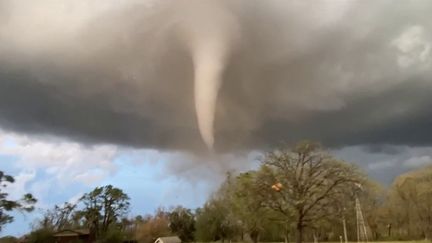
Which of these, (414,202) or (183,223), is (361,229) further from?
(183,223)

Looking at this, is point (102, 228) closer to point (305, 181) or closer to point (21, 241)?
point (21, 241)

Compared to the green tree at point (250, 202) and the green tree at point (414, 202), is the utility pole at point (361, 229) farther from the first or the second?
the green tree at point (250, 202)

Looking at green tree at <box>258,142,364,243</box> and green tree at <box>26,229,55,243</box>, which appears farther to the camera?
green tree at <box>26,229,55,243</box>

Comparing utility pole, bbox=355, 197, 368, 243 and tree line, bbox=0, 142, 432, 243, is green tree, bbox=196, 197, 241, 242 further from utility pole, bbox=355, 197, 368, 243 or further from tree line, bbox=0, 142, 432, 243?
utility pole, bbox=355, 197, 368, 243

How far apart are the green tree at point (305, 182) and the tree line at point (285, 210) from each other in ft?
0.41

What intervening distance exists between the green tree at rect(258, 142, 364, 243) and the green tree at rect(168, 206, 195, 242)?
239 ft

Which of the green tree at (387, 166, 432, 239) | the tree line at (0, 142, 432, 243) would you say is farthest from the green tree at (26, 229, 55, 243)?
the green tree at (387, 166, 432, 239)

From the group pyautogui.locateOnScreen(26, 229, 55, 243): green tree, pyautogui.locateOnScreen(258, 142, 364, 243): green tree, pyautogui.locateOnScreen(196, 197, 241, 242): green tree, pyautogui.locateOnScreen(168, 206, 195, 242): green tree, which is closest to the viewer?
pyautogui.locateOnScreen(258, 142, 364, 243): green tree

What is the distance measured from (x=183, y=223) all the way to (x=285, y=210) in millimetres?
75988

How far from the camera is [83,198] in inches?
4879

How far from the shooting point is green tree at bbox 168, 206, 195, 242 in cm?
13375

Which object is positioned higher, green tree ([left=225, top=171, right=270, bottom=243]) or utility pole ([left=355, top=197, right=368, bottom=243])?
green tree ([left=225, top=171, right=270, bottom=243])

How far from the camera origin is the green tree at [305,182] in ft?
200

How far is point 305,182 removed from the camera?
203ft
